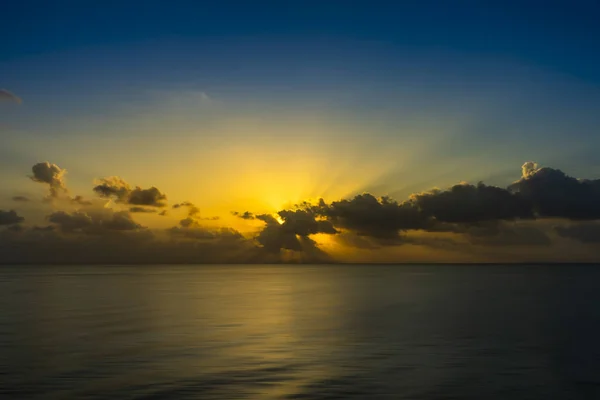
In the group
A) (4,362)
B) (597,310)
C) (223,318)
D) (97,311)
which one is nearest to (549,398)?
(4,362)

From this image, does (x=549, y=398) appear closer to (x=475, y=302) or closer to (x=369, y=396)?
(x=369, y=396)

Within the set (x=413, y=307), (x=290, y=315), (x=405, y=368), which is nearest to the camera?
(x=405, y=368)

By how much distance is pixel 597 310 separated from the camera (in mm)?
65250

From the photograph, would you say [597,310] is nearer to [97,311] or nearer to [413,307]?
[413,307]

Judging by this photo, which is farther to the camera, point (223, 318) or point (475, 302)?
point (475, 302)

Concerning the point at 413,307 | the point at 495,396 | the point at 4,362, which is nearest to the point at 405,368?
the point at 495,396

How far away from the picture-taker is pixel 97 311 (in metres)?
65.6

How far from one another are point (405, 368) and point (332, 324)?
2254 centimetres

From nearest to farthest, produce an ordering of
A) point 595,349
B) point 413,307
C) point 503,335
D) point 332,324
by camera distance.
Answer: point 595,349 → point 503,335 → point 332,324 → point 413,307

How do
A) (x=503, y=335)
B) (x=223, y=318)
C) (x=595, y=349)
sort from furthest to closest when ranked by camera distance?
(x=223, y=318)
(x=503, y=335)
(x=595, y=349)

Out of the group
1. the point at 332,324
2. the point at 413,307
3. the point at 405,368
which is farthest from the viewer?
the point at 413,307

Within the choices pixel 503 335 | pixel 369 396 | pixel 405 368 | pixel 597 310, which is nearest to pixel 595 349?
pixel 503 335

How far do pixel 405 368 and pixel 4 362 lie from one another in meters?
22.4

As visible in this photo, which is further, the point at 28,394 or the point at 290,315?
the point at 290,315
